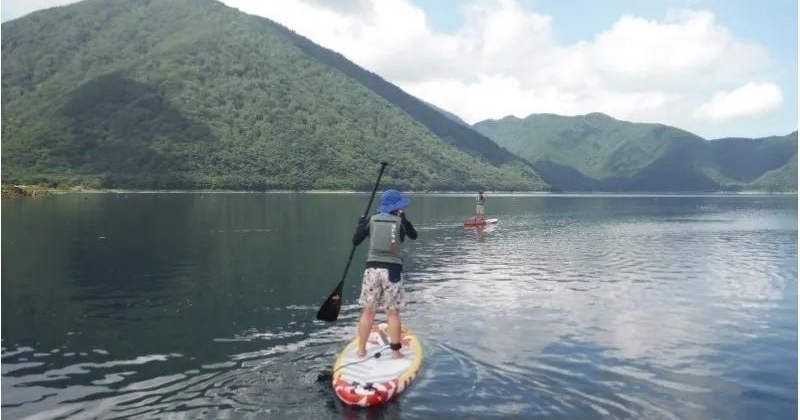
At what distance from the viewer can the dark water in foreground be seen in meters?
12.3

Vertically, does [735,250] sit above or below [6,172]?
below

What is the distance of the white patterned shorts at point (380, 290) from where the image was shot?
1321 centimetres

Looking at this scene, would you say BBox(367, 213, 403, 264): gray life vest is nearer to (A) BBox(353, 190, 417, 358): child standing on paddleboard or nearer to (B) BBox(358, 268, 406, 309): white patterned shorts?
(A) BBox(353, 190, 417, 358): child standing on paddleboard

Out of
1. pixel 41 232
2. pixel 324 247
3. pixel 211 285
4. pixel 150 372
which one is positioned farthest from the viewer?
pixel 41 232

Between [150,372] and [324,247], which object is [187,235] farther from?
[150,372]

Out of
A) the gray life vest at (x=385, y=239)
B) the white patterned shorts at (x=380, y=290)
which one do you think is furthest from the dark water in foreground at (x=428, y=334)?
the gray life vest at (x=385, y=239)

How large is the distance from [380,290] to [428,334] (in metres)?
5.19

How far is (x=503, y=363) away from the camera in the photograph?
1491 cm

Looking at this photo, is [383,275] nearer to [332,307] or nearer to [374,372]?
[374,372]

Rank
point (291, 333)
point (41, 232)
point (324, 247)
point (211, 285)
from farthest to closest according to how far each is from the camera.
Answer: point (41, 232) → point (324, 247) → point (211, 285) → point (291, 333)

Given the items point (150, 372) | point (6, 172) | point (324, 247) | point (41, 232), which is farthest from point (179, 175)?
point (150, 372)

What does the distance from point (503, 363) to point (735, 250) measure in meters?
36.5

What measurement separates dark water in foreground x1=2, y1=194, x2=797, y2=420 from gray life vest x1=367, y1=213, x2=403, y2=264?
299 centimetres

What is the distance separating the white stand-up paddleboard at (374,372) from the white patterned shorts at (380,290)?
1305 millimetres
